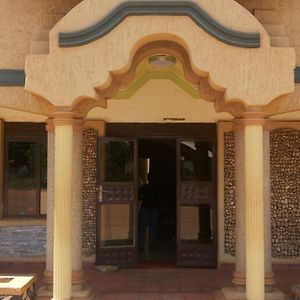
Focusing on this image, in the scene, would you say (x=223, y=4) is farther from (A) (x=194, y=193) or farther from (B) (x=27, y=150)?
(B) (x=27, y=150)

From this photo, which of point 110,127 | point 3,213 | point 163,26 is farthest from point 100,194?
point 163,26

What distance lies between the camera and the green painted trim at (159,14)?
16.7 feet

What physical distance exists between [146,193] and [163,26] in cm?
459

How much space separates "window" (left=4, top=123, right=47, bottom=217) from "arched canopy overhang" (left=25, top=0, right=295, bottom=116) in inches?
130

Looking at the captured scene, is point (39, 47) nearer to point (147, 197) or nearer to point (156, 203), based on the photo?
point (147, 197)

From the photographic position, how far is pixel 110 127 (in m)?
8.25

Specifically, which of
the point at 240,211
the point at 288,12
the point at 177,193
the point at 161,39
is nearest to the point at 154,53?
the point at 161,39

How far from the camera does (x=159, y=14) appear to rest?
5.11 metres

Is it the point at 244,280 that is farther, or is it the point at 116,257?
the point at 116,257

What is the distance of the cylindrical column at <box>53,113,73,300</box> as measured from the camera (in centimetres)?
525

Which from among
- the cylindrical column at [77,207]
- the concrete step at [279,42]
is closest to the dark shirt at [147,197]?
the cylindrical column at [77,207]

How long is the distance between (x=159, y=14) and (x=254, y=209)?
2.46 m

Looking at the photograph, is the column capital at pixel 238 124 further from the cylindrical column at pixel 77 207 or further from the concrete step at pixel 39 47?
the concrete step at pixel 39 47

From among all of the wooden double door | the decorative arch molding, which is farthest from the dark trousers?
the decorative arch molding
